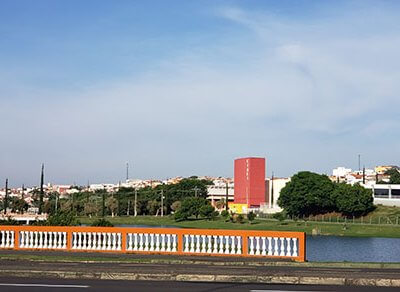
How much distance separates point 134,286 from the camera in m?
13.2

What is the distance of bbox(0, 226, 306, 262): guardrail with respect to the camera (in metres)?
20.7

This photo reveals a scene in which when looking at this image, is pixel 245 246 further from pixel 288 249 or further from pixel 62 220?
pixel 62 220

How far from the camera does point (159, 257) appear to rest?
2058 centimetres

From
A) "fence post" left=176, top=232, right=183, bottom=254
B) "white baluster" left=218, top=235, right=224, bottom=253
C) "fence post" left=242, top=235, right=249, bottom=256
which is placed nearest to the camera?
"fence post" left=242, top=235, right=249, bottom=256

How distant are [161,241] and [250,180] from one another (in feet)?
325

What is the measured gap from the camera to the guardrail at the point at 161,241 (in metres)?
20.7

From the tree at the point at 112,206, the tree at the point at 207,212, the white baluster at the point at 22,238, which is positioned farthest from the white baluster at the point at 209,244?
the tree at the point at 112,206

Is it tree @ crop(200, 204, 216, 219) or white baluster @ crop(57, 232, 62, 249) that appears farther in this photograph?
tree @ crop(200, 204, 216, 219)

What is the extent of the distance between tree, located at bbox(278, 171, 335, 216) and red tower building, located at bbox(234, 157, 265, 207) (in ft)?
53.4

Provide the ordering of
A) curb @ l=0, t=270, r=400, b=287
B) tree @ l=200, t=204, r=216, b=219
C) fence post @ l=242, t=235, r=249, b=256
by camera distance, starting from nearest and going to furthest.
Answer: curb @ l=0, t=270, r=400, b=287, fence post @ l=242, t=235, r=249, b=256, tree @ l=200, t=204, r=216, b=219

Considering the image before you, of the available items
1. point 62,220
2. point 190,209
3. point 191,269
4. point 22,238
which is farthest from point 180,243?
point 190,209

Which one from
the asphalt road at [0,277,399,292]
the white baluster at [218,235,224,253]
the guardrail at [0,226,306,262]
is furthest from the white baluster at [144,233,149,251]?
the asphalt road at [0,277,399,292]

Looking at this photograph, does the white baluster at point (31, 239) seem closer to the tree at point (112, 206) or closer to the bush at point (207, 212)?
the bush at point (207, 212)

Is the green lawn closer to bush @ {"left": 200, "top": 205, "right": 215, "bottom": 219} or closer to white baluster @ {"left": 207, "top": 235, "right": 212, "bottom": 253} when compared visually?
bush @ {"left": 200, "top": 205, "right": 215, "bottom": 219}
